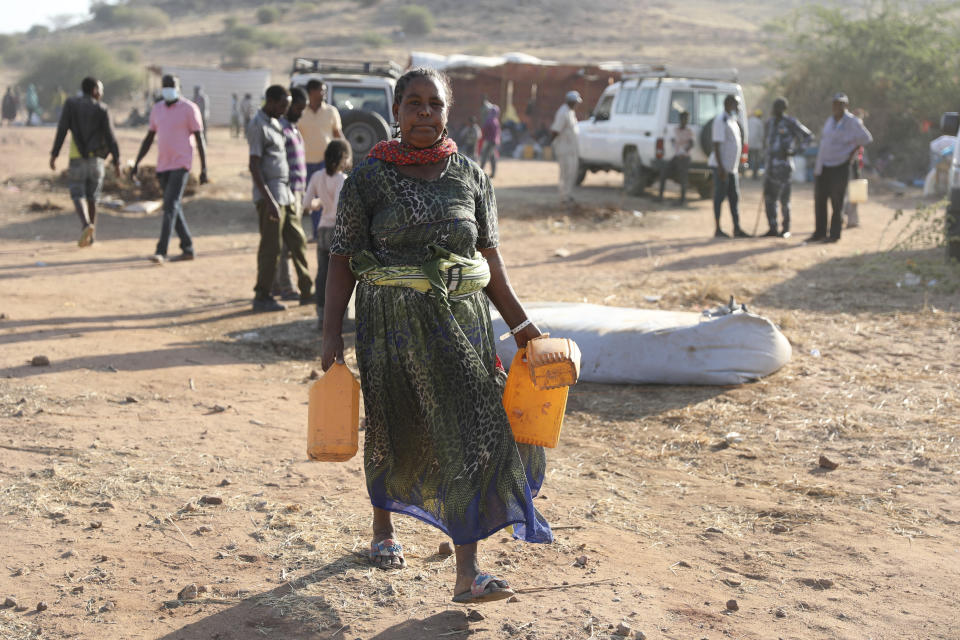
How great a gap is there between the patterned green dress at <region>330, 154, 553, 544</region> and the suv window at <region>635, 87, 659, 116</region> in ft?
40.3

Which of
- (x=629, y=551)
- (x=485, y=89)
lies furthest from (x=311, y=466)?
(x=485, y=89)

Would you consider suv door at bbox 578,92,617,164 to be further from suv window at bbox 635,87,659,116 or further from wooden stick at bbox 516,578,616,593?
wooden stick at bbox 516,578,616,593

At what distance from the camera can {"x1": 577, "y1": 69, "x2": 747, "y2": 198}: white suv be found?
14477mm

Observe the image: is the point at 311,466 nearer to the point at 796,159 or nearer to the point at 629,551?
the point at 629,551

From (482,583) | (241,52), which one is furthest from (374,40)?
(482,583)

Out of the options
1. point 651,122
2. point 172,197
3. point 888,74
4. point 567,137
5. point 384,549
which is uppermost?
point 888,74

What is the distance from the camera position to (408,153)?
2.97 metres

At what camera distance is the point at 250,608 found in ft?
10.3

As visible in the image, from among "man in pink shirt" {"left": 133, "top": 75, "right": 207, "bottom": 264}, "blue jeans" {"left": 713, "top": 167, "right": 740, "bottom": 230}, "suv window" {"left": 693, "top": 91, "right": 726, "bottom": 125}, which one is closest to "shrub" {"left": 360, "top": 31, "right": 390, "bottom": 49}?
"suv window" {"left": 693, "top": 91, "right": 726, "bottom": 125}

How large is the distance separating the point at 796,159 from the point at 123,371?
1729 centimetres

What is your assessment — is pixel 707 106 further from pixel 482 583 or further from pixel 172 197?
pixel 482 583

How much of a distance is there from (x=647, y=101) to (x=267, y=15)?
173 ft

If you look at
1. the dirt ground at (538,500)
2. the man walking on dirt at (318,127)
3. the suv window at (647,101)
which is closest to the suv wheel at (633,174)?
the suv window at (647,101)

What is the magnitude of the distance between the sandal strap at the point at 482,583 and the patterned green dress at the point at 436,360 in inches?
5.2
